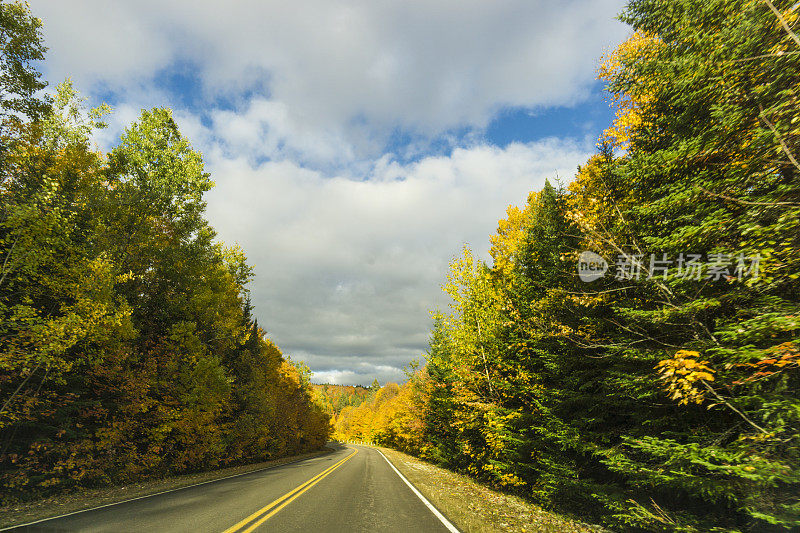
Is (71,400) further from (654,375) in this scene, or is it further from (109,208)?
(654,375)

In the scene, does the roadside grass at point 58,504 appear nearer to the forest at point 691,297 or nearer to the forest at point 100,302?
the forest at point 100,302

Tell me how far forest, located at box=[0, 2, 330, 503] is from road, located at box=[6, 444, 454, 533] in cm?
491

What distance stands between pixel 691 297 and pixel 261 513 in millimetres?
10278

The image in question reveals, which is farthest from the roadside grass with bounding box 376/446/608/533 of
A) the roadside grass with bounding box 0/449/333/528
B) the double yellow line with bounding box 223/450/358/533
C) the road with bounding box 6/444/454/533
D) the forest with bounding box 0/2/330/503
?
the forest with bounding box 0/2/330/503

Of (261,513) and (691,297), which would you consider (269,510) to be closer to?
(261,513)

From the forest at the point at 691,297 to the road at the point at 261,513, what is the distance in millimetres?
4611

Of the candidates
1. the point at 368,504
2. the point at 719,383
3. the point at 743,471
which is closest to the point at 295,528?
the point at 368,504

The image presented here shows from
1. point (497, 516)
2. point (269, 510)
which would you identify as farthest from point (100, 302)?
point (497, 516)

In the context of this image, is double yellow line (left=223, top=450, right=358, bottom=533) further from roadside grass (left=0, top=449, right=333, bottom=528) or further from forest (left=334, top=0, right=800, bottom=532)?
forest (left=334, top=0, right=800, bottom=532)

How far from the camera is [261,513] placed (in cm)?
753

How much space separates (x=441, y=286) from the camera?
16328 millimetres

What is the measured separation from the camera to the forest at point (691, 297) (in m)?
5.20

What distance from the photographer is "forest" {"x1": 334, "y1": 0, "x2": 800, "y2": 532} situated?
5.20 metres

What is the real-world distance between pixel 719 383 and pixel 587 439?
15.5ft
